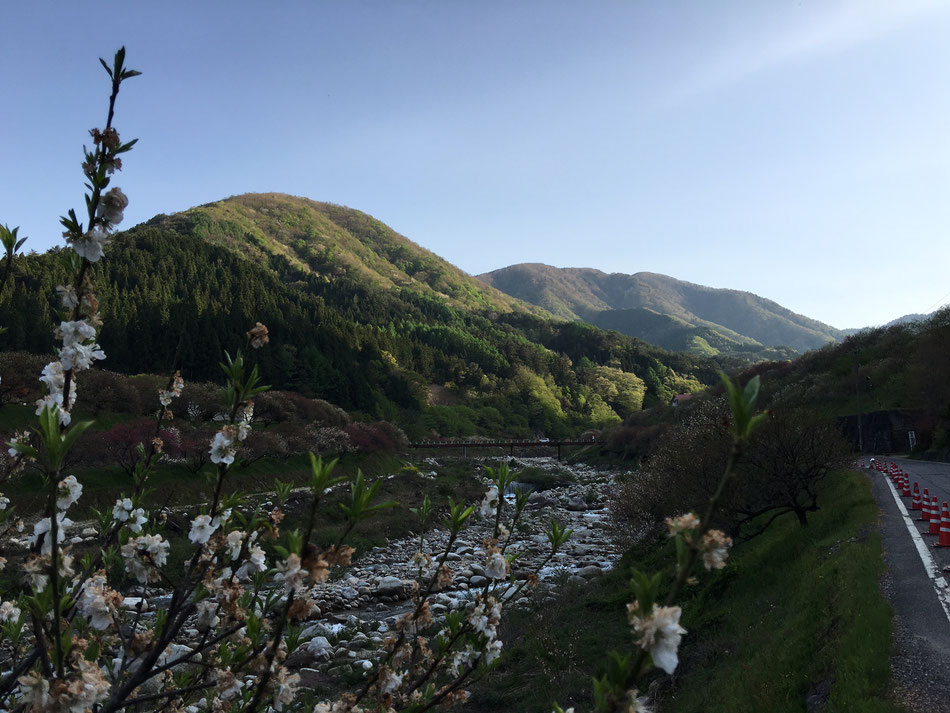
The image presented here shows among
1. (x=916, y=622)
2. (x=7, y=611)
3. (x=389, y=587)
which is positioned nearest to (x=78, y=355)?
(x=7, y=611)

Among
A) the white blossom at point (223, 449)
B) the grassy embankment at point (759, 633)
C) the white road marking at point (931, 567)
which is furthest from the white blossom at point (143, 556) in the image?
the white road marking at point (931, 567)

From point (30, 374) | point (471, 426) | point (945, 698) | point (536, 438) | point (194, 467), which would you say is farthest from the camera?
point (536, 438)

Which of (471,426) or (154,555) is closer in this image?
(154,555)

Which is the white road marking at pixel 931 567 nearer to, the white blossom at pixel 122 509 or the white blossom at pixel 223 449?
the white blossom at pixel 223 449

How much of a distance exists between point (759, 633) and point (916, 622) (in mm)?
3181

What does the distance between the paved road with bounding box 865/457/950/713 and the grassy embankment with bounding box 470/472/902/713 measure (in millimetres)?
193

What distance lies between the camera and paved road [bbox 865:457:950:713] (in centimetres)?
606

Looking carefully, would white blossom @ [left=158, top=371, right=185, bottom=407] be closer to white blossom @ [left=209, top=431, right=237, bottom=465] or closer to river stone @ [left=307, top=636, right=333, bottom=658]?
white blossom @ [left=209, top=431, right=237, bottom=465]

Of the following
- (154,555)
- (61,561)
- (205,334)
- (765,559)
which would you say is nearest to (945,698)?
(154,555)

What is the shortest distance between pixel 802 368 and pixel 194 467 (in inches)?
2504

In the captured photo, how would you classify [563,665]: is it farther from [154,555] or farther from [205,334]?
[205,334]

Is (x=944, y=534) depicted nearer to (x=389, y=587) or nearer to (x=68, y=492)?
(x=68, y=492)

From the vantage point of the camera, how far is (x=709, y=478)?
17094mm

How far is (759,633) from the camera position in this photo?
10445 millimetres
